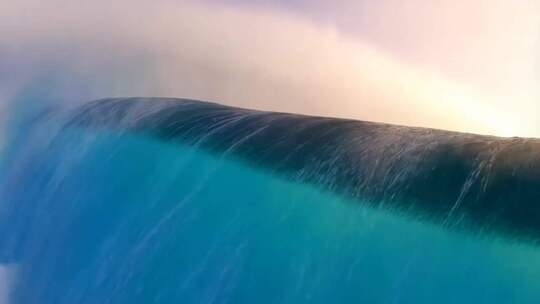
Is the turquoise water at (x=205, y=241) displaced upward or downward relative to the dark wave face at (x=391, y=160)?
Result: downward

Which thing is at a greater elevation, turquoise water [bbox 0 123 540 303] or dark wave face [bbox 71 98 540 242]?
dark wave face [bbox 71 98 540 242]

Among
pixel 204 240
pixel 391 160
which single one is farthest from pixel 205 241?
pixel 391 160

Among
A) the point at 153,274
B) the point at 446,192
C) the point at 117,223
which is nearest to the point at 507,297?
the point at 446,192

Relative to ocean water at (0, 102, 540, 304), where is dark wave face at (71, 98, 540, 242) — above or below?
above

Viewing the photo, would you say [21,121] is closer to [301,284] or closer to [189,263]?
[189,263]

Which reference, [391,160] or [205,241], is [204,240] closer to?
[205,241]
